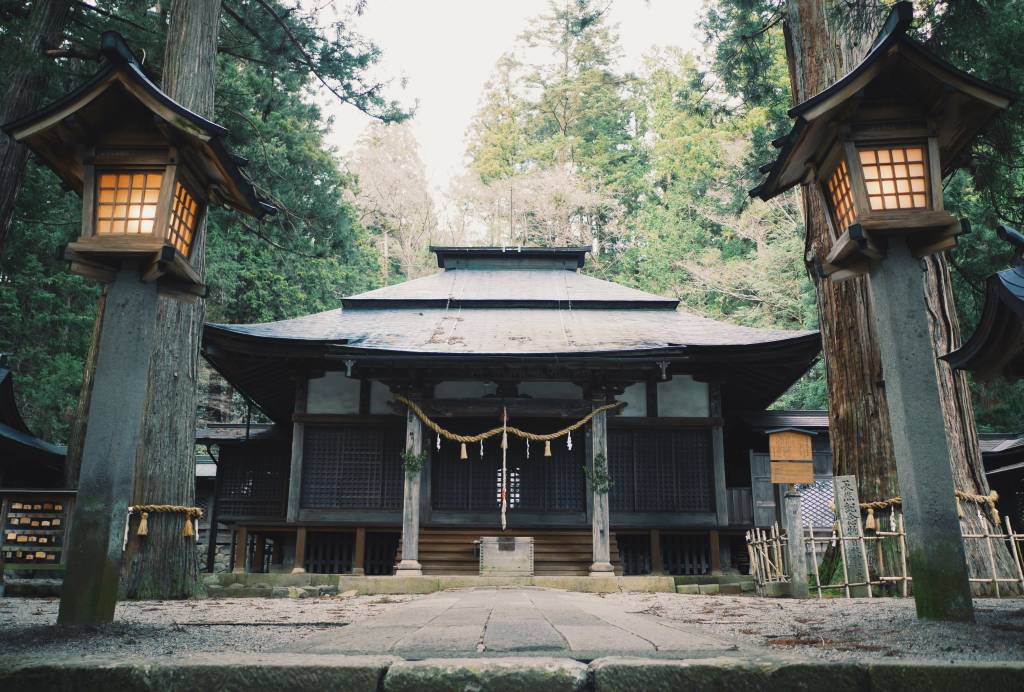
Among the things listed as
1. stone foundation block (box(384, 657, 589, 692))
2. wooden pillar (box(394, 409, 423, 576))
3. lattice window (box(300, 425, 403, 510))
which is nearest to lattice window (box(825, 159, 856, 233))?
stone foundation block (box(384, 657, 589, 692))

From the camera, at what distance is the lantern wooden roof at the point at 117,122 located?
4.40 m

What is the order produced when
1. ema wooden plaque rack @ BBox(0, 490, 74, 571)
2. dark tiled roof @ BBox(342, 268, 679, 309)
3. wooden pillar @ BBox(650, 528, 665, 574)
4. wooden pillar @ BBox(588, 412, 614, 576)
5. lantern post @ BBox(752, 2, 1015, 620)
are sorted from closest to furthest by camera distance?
lantern post @ BBox(752, 2, 1015, 620) → ema wooden plaque rack @ BBox(0, 490, 74, 571) → wooden pillar @ BBox(588, 412, 614, 576) → wooden pillar @ BBox(650, 528, 665, 574) → dark tiled roof @ BBox(342, 268, 679, 309)

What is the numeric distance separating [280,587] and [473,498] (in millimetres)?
3584

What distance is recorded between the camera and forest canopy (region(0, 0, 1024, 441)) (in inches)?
464

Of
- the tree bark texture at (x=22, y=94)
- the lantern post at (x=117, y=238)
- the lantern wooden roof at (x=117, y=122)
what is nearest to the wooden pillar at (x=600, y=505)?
the lantern post at (x=117, y=238)

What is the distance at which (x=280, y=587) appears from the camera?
1102cm

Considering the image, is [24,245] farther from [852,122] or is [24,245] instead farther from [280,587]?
[852,122]

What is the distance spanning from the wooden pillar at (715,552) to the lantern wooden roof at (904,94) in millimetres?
9137

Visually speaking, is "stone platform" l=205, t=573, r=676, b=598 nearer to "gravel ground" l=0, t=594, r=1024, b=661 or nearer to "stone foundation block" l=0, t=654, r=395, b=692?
"gravel ground" l=0, t=594, r=1024, b=661

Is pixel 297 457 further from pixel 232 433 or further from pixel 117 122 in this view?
pixel 117 122

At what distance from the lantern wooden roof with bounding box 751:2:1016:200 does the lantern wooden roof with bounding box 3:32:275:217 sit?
148 inches

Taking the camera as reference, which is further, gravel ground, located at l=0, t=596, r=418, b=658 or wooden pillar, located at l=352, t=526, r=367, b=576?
wooden pillar, located at l=352, t=526, r=367, b=576

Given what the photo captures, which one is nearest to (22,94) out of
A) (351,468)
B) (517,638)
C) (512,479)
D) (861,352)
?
(351,468)

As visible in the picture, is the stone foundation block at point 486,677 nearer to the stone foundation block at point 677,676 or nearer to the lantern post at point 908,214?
the stone foundation block at point 677,676
